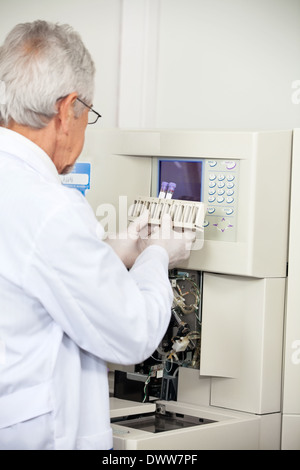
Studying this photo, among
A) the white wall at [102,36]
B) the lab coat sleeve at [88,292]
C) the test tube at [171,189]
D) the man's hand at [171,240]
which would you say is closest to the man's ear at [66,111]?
the lab coat sleeve at [88,292]

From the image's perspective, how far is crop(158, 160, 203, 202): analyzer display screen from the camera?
1.63 m

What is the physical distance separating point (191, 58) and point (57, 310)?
4.63 ft

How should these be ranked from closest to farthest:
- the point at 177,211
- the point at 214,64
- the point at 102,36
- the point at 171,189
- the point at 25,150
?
1. the point at 25,150
2. the point at 177,211
3. the point at 171,189
4. the point at 214,64
5. the point at 102,36

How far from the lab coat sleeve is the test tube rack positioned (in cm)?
36

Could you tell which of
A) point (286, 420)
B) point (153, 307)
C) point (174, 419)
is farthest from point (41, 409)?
point (286, 420)

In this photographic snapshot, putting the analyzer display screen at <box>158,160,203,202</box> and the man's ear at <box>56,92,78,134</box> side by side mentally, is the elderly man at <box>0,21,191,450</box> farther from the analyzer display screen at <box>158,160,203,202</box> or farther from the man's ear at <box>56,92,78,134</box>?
the analyzer display screen at <box>158,160,203,202</box>

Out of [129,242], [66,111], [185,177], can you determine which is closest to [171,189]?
[185,177]

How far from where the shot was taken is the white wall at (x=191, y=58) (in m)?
2.12

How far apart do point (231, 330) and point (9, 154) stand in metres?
0.71

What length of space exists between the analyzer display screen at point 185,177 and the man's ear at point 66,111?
1.55ft

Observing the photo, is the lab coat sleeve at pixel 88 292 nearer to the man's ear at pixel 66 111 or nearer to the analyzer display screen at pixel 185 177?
the man's ear at pixel 66 111

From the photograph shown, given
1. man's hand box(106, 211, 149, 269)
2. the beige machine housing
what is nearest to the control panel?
the beige machine housing

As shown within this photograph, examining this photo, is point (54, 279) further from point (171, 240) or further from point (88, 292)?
point (171, 240)

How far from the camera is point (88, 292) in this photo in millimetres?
1078
